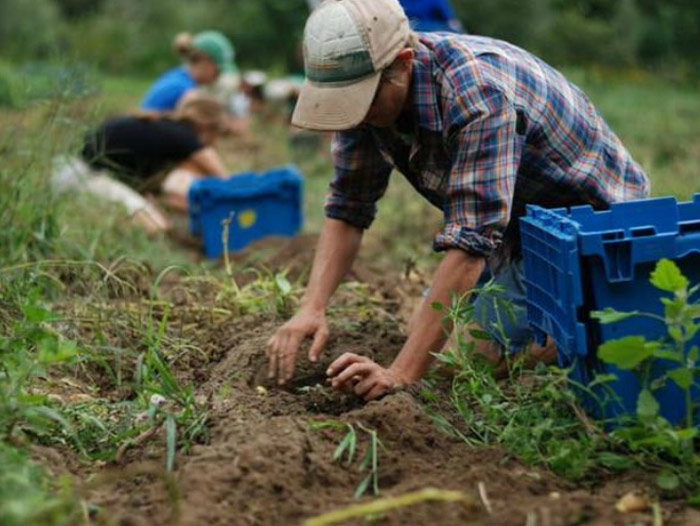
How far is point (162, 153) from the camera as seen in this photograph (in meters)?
8.06

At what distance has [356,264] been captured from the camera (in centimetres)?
606

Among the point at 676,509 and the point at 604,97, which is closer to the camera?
the point at 676,509

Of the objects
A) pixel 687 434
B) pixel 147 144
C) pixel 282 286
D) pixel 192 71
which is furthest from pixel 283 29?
pixel 687 434

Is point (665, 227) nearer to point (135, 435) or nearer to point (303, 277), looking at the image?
point (135, 435)

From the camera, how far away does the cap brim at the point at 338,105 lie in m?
3.52

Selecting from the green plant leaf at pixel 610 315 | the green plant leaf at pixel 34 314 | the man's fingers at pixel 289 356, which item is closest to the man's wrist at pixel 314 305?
the man's fingers at pixel 289 356

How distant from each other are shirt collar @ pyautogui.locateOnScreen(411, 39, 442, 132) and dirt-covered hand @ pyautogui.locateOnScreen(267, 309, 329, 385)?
725mm

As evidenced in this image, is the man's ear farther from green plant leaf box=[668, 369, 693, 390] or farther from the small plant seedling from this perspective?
green plant leaf box=[668, 369, 693, 390]

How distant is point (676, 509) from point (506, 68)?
1.42 meters

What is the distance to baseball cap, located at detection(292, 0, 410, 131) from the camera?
138 inches

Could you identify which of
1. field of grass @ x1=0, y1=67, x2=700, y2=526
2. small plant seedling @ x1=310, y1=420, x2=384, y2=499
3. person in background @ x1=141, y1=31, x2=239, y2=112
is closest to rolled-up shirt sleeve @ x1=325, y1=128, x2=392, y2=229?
field of grass @ x1=0, y1=67, x2=700, y2=526

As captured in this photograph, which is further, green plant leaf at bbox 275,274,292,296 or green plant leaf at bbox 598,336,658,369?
green plant leaf at bbox 275,274,292,296

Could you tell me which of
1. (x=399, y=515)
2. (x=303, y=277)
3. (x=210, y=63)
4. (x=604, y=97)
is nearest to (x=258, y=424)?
(x=399, y=515)

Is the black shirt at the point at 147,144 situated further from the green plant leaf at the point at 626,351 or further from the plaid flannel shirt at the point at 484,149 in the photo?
the green plant leaf at the point at 626,351
